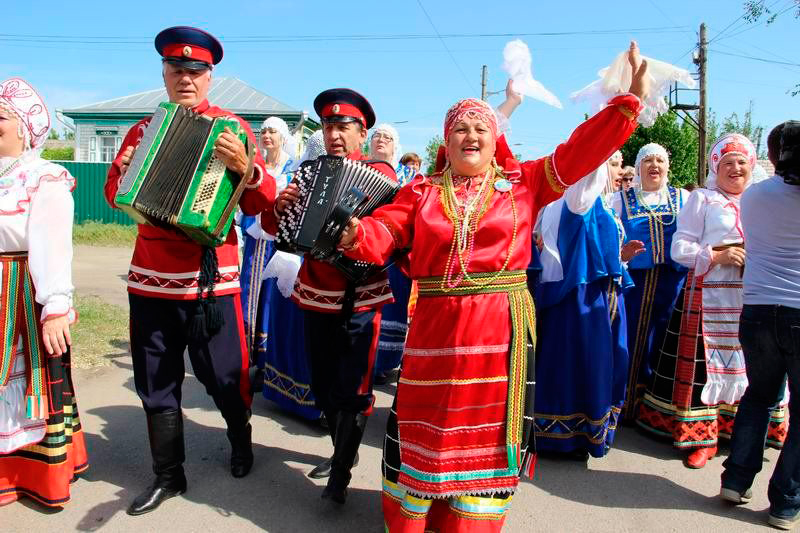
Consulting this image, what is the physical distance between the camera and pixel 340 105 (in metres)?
3.38

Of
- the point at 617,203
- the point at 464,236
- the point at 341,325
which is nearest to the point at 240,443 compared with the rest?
the point at 341,325

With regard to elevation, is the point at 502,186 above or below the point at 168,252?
above

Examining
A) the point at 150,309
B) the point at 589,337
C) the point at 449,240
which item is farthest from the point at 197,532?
the point at 589,337

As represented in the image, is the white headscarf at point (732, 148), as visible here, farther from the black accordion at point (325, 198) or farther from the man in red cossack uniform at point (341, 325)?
the black accordion at point (325, 198)

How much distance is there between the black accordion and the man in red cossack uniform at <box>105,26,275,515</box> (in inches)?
12.6

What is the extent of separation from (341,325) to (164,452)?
1.18 m

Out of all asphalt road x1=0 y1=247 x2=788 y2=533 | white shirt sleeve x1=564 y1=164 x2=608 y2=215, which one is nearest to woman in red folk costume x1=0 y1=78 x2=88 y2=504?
asphalt road x1=0 y1=247 x2=788 y2=533

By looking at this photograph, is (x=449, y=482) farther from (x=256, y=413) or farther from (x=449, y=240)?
(x=256, y=413)

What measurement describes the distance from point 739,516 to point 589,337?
1264 millimetres

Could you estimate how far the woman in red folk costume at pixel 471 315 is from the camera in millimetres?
2600

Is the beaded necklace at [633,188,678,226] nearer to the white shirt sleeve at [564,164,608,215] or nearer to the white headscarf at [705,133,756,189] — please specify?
the white headscarf at [705,133,756,189]

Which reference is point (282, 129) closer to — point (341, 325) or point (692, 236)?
point (341, 325)

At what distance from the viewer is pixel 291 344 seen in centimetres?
468

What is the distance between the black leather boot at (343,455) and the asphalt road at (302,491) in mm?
84
